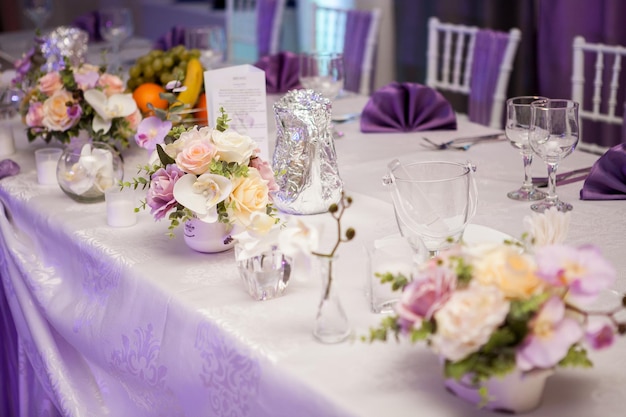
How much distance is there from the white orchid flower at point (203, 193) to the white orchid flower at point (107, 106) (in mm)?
657

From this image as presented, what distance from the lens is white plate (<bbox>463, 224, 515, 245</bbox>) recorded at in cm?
130

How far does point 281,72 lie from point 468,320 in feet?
6.11

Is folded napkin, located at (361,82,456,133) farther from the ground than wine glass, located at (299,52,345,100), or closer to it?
closer to it

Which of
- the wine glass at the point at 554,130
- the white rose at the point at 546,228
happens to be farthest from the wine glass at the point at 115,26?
the white rose at the point at 546,228

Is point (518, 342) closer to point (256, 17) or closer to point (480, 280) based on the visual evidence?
point (480, 280)

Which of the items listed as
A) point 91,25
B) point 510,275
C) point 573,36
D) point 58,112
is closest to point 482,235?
point 510,275

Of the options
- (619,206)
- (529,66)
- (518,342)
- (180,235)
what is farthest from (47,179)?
(529,66)

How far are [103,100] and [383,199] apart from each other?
671 mm

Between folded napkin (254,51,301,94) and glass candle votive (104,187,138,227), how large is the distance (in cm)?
110

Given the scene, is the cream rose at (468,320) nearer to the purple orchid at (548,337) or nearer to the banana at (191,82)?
the purple orchid at (548,337)

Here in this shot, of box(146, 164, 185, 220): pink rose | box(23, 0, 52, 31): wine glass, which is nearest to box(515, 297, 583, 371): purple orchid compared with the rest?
box(146, 164, 185, 220): pink rose

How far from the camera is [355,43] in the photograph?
124 inches

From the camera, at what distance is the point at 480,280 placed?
32.8 inches

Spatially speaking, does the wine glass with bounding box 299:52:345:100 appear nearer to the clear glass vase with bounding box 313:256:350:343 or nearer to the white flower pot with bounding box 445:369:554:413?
the clear glass vase with bounding box 313:256:350:343
